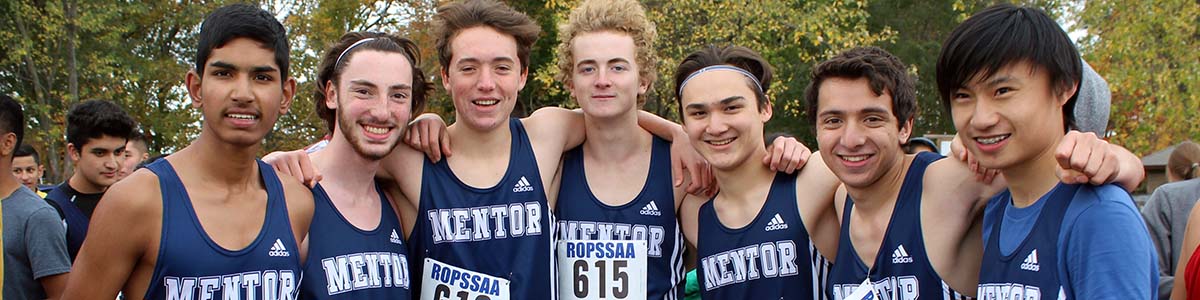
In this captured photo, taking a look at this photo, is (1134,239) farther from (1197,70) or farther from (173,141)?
(173,141)

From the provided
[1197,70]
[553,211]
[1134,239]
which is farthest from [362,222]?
[1197,70]

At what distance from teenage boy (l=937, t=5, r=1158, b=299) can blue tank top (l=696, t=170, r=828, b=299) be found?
1.08 meters

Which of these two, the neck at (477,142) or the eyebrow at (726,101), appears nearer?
the eyebrow at (726,101)

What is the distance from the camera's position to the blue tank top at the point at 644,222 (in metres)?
4.49

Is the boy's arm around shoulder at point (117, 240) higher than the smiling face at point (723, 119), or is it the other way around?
the smiling face at point (723, 119)

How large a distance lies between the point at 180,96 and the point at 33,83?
134 inches

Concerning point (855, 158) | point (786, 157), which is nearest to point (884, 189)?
point (855, 158)

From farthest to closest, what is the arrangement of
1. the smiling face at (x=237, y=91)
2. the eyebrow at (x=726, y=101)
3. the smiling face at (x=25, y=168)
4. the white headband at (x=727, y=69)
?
1. the smiling face at (x=25, y=168)
2. the white headband at (x=727, y=69)
3. the eyebrow at (x=726, y=101)
4. the smiling face at (x=237, y=91)

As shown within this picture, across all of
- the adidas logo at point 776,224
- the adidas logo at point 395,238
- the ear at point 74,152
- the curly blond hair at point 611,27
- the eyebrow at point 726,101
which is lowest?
the adidas logo at point 395,238

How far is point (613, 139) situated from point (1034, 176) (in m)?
2.19

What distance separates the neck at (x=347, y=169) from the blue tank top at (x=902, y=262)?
81.4 inches

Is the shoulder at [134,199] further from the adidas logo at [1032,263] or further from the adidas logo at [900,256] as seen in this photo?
the adidas logo at [1032,263]

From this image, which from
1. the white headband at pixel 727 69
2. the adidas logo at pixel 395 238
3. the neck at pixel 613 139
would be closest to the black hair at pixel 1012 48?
the white headband at pixel 727 69

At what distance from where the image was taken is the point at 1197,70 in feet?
39.6
